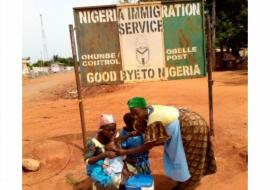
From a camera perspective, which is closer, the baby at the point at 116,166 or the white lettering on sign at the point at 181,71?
the baby at the point at 116,166

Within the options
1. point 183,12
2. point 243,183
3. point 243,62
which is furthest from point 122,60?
point 243,62

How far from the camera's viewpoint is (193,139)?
4137mm

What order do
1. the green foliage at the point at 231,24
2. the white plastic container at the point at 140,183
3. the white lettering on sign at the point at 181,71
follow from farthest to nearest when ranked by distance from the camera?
the green foliage at the point at 231,24, the white lettering on sign at the point at 181,71, the white plastic container at the point at 140,183

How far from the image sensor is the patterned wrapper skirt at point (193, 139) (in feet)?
13.1

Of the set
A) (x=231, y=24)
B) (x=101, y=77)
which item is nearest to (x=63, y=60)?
(x=231, y=24)

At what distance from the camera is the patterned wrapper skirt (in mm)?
3992

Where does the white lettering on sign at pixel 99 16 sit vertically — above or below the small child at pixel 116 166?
above

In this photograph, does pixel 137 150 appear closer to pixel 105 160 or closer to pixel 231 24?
pixel 105 160

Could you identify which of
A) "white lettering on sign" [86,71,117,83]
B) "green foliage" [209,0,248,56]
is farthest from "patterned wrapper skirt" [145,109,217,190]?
"green foliage" [209,0,248,56]

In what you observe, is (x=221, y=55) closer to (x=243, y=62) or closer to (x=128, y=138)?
(x=243, y=62)

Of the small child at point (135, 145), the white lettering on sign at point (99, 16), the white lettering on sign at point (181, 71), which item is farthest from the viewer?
the white lettering on sign at point (181, 71)

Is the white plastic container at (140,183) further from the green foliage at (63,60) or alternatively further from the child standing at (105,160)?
the green foliage at (63,60)

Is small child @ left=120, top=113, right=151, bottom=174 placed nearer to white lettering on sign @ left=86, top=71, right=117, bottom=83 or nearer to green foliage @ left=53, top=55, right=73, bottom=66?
white lettering on sign @ left=86, top=71, right=117, bottom=83

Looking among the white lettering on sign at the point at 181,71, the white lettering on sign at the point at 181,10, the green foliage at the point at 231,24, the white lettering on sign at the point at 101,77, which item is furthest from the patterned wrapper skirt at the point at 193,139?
the green foliage at the point at 231,24
